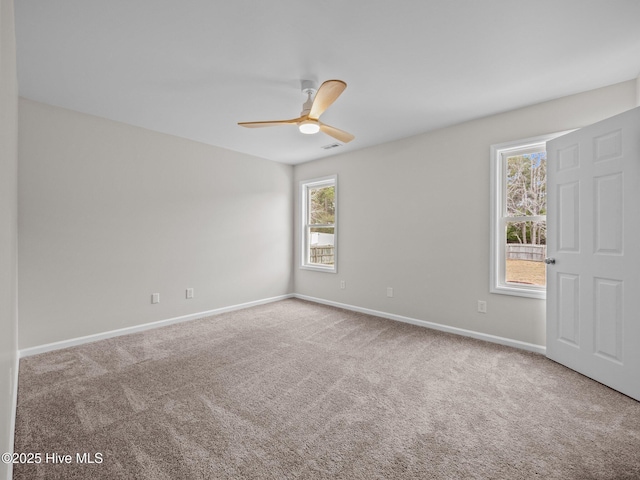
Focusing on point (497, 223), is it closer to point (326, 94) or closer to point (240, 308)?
point (326, 94)

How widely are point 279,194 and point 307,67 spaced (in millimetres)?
3029

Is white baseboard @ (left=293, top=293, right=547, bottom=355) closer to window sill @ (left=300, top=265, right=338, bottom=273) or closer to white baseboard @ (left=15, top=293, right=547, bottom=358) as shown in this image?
white baseboard @ (left=15, top=293, right=547, bottom=358)

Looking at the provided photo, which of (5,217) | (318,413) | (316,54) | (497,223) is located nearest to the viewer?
(5,217)

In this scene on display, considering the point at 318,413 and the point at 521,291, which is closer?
the point at 318,413

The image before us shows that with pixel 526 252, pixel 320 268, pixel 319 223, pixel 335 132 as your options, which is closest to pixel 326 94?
pixel 335 132

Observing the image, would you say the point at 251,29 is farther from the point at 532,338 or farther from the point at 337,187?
the point at 532,338

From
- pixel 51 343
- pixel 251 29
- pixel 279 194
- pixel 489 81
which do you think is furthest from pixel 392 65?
pixel 51 343

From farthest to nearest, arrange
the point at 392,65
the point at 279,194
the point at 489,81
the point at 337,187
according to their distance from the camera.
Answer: the point at 279,194 < the point at 337,187 < the point at 489,81 < the point at 392,65

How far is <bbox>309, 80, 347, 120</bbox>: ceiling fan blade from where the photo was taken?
204 cm

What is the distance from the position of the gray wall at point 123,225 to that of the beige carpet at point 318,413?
52cm

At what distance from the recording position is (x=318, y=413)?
1.96m

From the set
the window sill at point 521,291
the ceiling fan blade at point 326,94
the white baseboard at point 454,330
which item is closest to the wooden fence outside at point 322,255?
the white baseboard at point 454,330

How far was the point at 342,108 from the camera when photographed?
3.08 m

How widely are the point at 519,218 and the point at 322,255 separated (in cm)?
302
